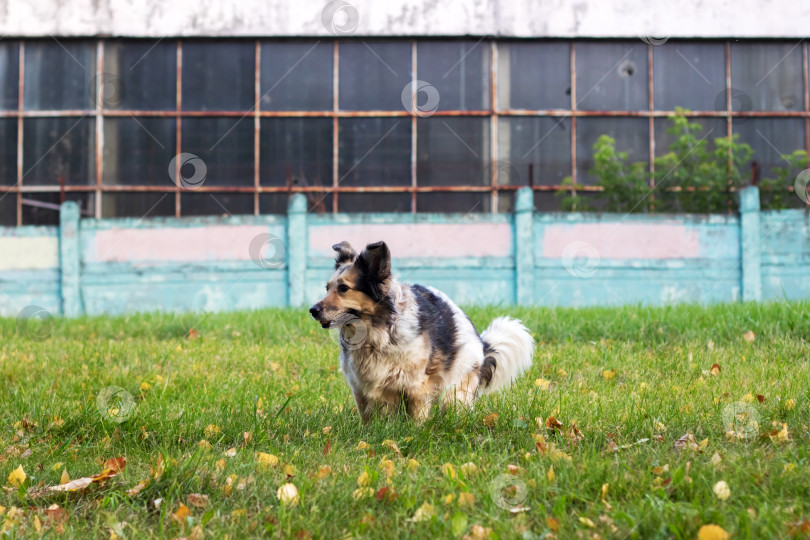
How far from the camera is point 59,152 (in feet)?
51.6

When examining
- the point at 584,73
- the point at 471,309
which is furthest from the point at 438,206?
the point at 471,309

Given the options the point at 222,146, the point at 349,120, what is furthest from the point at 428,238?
the point at 222,146

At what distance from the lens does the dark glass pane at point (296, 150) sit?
1565 cm

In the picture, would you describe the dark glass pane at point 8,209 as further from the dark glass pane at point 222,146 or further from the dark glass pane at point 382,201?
the dark glass pane at point 382,201

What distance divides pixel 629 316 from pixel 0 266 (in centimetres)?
1043

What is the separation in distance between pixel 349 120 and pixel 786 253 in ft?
27.4

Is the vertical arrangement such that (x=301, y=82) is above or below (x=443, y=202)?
above

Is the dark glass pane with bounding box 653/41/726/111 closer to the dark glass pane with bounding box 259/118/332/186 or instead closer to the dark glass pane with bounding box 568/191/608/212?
the dark glass pane with bounding box 568/191/608/212

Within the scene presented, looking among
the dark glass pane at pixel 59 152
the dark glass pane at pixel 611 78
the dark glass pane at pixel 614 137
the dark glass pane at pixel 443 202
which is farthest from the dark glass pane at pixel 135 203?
the dark glass pane at pixel 611 78

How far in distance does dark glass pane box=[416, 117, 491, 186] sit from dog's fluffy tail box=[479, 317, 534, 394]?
1089 centimetres

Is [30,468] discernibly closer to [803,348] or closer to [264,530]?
[264,530]

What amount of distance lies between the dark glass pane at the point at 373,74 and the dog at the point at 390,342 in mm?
11736

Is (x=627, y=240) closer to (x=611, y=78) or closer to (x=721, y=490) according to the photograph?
(x=611, y=78)

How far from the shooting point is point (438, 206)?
15.5 metres
